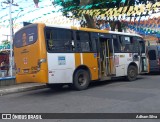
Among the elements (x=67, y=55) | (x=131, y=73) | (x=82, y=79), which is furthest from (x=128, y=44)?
(x=67, y=55)

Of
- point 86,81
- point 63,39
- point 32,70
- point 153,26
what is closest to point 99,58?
point 86,81

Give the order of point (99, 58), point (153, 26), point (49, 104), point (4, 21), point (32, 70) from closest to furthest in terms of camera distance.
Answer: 1. point (49, 104)
2. point (32, 70)
3. point (99, 58)
4. point (4, 21)
5. point (153, 26)

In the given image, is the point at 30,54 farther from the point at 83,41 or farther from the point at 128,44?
the point at 128,44

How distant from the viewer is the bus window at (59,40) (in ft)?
37.5

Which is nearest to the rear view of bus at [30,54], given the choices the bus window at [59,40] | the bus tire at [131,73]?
the bus window at [59,40]

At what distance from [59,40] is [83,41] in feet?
4.88

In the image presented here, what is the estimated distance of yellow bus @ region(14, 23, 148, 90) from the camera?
11.2 m

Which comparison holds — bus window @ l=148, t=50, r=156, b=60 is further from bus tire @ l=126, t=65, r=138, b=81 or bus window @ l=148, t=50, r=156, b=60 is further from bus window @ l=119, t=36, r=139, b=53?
bus tire @ l=126, t=65, r=138, b=81

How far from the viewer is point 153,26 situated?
26156 millimetres

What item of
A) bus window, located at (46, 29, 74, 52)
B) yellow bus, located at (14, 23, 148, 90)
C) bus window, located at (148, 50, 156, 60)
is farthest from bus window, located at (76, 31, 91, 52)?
bus window, located at (148, 50, 156, 60)

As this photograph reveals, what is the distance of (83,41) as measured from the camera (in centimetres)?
1288

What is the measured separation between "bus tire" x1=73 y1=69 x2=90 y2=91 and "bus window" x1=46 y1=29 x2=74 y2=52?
1115 millimetres

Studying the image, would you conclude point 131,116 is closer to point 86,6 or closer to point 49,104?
point 49,104

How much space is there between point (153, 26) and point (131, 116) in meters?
20.4
